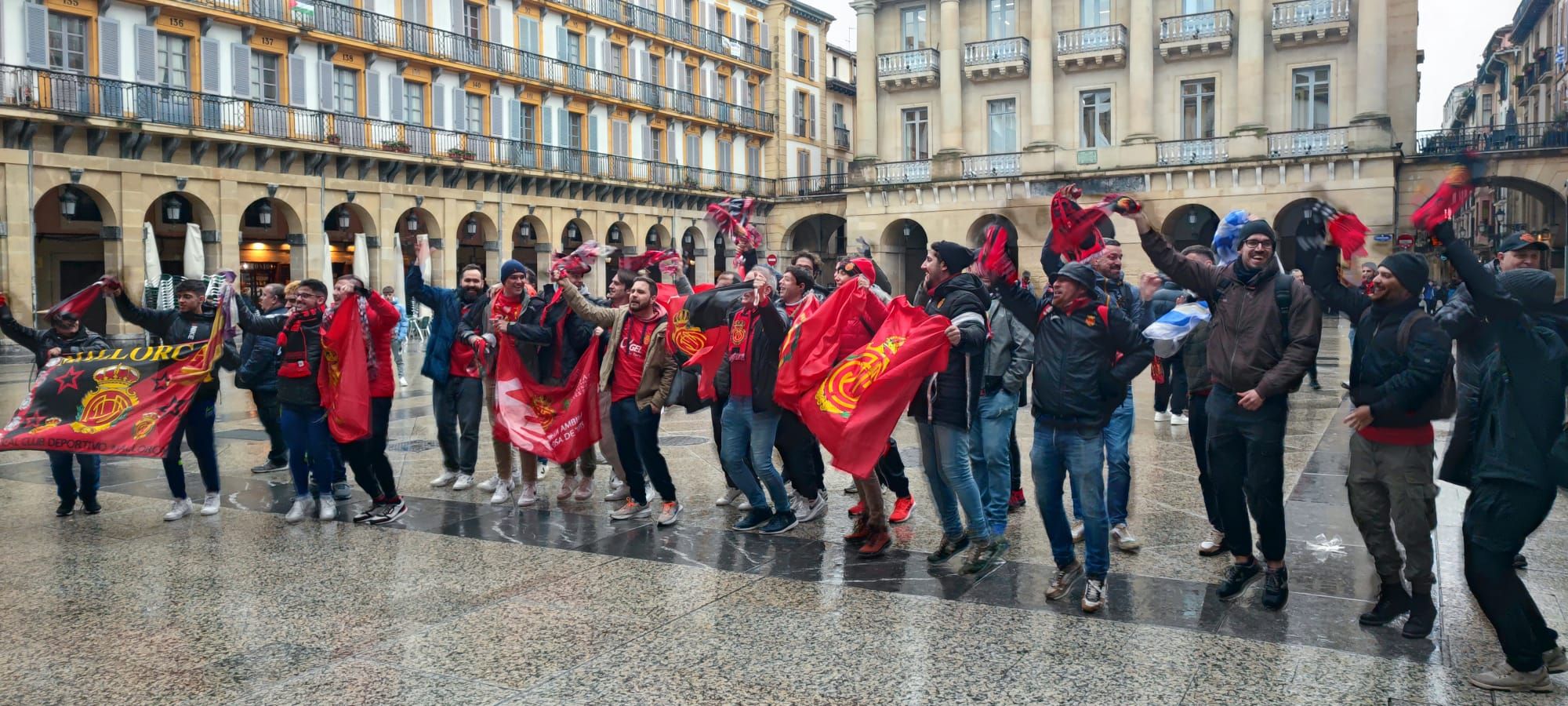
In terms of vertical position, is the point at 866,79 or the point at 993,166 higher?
the point at 866,79

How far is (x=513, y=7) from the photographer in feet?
124

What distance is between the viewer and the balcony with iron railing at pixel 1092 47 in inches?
1523

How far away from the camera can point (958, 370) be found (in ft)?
20.7

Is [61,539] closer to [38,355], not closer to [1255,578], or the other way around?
[38,355]

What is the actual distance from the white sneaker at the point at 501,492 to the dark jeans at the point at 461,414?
1.70 feet

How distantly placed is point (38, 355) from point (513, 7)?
31889mm

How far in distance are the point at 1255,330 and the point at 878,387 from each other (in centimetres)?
198

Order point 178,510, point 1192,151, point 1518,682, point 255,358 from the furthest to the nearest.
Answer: point 1192,151 < point 255,358 < point 178,510 < point 1518,682

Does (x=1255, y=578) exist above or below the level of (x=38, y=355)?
below

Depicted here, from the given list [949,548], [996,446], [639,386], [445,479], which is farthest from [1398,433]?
[445,479]

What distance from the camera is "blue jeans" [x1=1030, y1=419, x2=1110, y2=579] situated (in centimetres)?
557

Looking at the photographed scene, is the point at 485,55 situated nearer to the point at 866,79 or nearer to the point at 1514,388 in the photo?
the point at 866,79

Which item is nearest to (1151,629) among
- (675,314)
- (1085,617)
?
(1085,617)

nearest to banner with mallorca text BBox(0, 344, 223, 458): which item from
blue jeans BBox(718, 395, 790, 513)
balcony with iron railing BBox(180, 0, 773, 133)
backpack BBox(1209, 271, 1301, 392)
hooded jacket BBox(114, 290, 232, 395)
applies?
hooded jacket BBox(114, 290, 232, 395)
